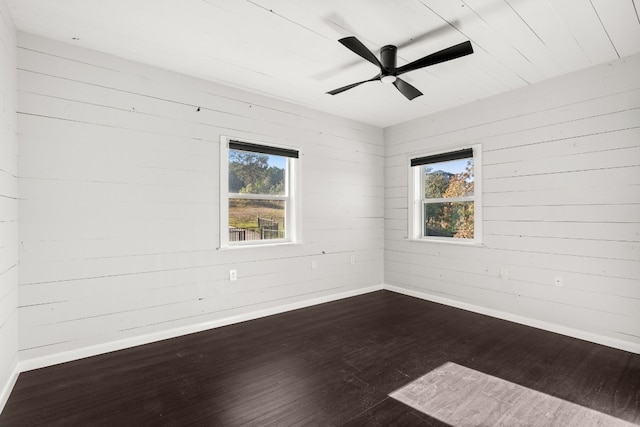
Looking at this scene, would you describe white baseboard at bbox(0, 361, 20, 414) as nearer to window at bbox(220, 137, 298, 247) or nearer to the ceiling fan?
window at bbox(220, 137, 298, 247)

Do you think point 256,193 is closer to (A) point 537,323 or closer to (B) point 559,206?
(B) point 559,206

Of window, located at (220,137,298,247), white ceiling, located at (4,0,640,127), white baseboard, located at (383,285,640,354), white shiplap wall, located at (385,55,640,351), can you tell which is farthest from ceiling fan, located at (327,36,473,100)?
white baseboard, located at (383,285,640,354)

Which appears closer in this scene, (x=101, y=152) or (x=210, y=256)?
(x=101, y=152)

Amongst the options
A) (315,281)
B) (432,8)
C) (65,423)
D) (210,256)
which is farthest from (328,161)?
(65,423)

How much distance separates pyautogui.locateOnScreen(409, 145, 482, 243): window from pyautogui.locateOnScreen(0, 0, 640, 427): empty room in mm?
39

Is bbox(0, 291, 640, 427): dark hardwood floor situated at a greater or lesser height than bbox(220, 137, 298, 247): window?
lesser

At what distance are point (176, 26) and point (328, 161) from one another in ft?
7.79

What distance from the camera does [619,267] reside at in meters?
2.83

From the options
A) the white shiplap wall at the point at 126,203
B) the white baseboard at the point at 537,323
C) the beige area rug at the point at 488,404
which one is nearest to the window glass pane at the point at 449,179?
the white baseboard at the point at 537,323

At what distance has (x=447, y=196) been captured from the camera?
4.25 m

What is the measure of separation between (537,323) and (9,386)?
4.52 metres

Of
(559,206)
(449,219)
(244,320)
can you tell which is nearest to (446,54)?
(559,206)

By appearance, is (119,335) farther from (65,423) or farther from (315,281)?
(315,281)

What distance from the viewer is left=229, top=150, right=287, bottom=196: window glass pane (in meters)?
3.55
